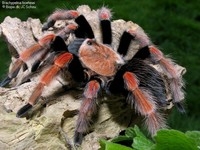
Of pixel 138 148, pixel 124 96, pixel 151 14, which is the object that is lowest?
pixel 151 14

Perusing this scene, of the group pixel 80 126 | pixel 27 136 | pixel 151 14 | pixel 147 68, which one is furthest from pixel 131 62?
pixel 151 14

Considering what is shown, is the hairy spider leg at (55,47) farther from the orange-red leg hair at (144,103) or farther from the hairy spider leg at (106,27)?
the orange-red leg hair at (144,103)

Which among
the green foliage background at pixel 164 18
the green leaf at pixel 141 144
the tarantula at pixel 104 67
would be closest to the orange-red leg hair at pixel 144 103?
the tarantula at pixel 104 67

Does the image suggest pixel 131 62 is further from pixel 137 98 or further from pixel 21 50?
pixel 21 50

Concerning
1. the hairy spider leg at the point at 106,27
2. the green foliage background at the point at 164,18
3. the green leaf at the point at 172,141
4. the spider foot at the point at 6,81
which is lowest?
the green foliage background at the point at 164,18

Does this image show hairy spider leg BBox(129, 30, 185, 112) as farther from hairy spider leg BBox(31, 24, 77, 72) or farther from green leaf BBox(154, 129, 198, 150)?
green leaf BBox(154, 129, 198, 150)

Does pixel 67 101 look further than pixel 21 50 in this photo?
No
